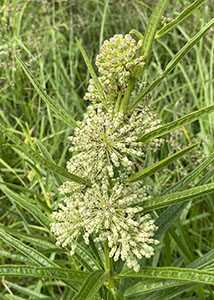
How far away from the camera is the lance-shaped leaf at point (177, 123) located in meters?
1.15

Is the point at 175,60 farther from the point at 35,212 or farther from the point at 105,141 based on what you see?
the point at 35,212

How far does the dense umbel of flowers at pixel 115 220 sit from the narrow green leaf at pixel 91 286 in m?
0.12

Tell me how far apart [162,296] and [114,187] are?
0.73 m

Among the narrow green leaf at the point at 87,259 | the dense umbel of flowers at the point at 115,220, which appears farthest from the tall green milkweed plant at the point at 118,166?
the narrow green leaf at the point at 87,259

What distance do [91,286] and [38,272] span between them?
19 cm

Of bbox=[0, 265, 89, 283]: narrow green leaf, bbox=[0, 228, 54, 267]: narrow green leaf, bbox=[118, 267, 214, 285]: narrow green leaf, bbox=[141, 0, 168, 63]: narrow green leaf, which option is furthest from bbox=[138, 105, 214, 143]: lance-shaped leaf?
bbox=[0, 228, 54, 267]: narrow green leaf

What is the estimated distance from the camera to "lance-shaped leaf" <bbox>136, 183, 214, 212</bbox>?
→ 1198 millimetres

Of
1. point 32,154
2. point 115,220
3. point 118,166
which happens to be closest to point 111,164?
point 118,166

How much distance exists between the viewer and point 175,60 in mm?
1285

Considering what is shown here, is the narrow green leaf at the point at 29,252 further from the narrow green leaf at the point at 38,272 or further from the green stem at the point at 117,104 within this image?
the green stem at the point at 117,104

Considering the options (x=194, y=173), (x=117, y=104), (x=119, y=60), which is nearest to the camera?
(x=119, y=60)

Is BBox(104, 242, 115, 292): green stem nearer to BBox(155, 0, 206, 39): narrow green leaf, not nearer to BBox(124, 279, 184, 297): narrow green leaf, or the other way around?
BBox(124, 279, 184, 297): narrow green leaf

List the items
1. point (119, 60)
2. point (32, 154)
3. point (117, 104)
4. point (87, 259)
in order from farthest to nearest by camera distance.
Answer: point (87, 259), point (117, 104), point (119, 60), point (32, 154)

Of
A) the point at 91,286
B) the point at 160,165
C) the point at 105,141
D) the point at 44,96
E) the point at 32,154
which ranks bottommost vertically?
the point at 91,286
